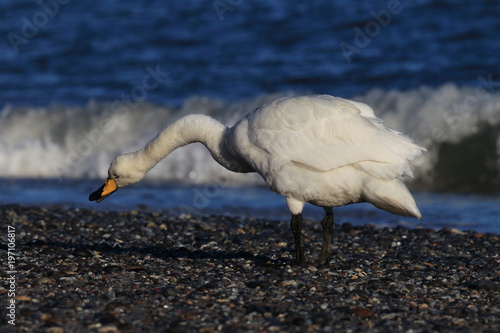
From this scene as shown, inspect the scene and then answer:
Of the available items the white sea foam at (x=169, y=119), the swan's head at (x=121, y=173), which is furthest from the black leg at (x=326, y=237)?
the white sea foam at (x=169, y=119)

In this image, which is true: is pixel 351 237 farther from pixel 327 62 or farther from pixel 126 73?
pixel 126 73

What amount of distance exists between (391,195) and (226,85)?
13.5 metres

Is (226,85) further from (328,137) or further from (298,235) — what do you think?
(328,137)

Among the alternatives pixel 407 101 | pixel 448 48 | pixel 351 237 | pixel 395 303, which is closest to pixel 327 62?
pixel 448 48

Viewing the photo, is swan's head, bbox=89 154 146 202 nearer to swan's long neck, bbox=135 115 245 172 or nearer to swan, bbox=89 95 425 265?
swan's long neck, bbox=135 115 245 172

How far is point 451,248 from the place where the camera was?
30.5ft

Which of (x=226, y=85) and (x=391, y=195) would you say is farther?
(x=226, y=85)

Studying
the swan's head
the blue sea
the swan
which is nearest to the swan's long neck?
the swan's head

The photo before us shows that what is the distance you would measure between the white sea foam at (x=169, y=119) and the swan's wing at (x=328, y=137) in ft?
23.2

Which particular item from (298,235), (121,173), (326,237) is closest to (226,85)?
(121,173)

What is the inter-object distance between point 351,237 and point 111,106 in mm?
10554

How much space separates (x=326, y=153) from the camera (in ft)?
24.1

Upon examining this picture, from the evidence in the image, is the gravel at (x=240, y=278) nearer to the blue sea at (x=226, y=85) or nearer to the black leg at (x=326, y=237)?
the black leg at (x=326, y=237)

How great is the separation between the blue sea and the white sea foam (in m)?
0.03
